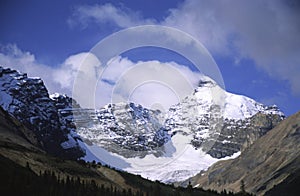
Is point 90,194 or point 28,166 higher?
point 28,166

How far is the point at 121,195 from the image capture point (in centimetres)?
18838

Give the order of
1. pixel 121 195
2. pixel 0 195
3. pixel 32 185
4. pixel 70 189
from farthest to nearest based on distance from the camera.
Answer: pixel 121 195 → pixel 70 189 → pixel 32 185 → pixel 0 195

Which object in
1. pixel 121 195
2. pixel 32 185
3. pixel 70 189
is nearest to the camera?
pixel 32 185

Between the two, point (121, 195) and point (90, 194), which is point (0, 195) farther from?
point (121, 195)

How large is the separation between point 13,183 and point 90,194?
31846 millimetres

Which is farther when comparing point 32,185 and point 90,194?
point 90,194

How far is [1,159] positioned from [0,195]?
4218cm

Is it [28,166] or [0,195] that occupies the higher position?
[28,166]

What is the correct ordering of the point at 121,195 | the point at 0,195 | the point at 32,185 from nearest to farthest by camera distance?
the point at 0,195 < the point at 32,185 < the point at 121,195

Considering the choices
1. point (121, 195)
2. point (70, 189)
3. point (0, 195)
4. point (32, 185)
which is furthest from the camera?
point (121, 195)

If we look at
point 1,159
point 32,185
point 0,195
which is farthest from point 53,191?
point 1,159

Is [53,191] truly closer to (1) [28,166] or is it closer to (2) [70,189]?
(2) [70,189]

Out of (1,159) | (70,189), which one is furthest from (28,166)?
(70,189)

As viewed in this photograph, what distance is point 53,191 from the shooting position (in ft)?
529
